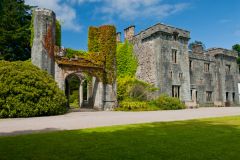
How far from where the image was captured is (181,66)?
31172 mm

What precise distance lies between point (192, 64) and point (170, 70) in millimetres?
5438

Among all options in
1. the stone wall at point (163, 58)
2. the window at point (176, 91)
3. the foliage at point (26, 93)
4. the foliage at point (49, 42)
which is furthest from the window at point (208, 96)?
the foliage at point (26, 93)

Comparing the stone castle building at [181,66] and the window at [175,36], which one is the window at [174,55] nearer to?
the stone castle building at [181,66]

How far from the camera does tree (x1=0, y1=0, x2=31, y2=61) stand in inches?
1192

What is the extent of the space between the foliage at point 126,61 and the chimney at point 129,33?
4.93 feet

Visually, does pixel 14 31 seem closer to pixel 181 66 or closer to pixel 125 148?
pixel 181 66

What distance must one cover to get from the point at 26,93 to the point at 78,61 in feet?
23.4

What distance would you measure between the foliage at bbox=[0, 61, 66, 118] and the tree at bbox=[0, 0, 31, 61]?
14.2 meters

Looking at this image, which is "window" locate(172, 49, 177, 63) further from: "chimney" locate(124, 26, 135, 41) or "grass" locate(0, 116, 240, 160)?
"grass" locate(0, 116, 240, 160)

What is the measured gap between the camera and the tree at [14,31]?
3027cm

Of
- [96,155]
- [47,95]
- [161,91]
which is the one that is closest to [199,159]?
[96,155]

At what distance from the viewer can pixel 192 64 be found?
33844mm

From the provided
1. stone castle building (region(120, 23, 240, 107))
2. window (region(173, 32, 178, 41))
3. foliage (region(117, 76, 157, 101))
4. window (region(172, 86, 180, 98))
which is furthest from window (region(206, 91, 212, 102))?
foliage (region(117, 76, 157, 101))

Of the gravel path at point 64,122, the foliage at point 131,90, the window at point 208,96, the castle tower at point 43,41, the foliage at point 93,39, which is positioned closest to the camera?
the gravel path at point 64,122
